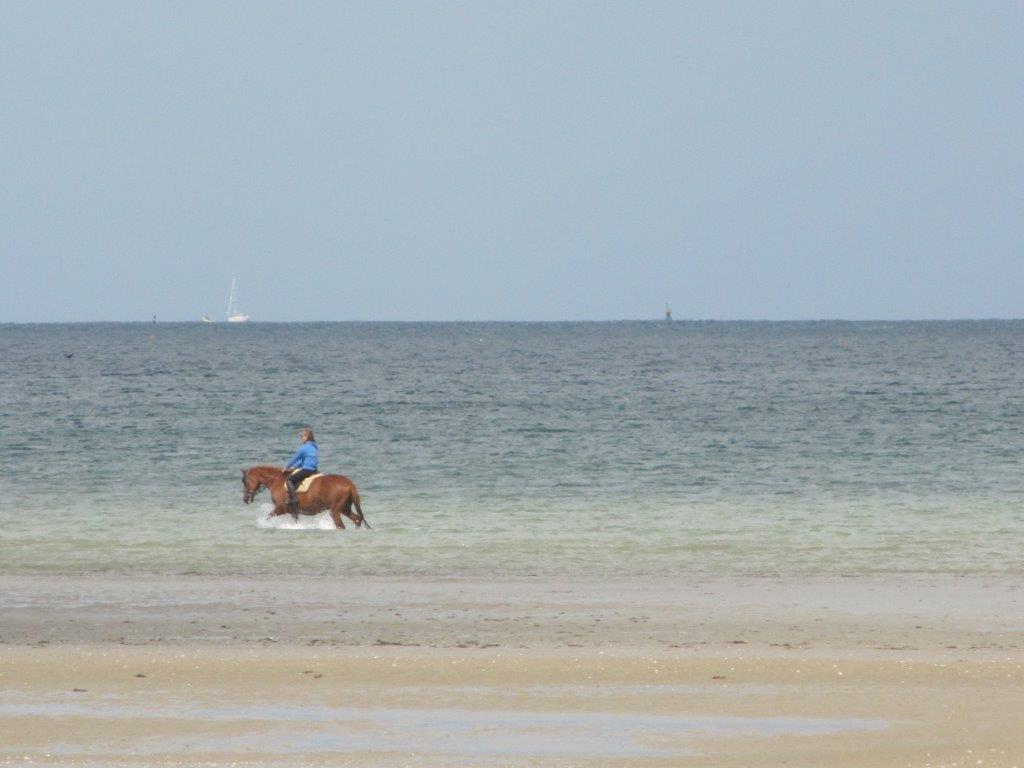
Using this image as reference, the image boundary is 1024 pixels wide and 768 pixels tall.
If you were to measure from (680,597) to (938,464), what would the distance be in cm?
2142

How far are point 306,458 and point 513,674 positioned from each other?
13078mm

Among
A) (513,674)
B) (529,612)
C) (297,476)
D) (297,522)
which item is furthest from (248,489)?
(513,674)

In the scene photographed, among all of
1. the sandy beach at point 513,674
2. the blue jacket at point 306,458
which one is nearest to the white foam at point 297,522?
the blue jacket at point 306,458

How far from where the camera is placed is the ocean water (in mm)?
22547

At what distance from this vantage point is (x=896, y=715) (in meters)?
12.2

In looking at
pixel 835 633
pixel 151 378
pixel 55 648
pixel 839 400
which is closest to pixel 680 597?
pixel 835 633

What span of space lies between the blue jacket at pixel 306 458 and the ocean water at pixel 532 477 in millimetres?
1309

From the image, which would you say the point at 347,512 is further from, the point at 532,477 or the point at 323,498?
the point at 532,477

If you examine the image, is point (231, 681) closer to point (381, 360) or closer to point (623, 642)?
point (623, 642)

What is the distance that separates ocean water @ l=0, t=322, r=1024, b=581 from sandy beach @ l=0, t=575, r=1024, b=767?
2689 mm

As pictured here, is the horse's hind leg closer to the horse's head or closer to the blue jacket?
the blue jacket

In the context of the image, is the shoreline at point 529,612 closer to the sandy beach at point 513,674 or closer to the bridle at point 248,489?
the sandy beach at point 513,674

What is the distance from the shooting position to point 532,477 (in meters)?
35.3

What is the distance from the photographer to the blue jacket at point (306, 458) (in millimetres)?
26281
